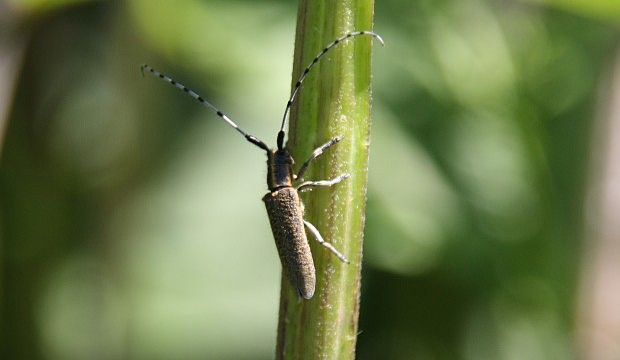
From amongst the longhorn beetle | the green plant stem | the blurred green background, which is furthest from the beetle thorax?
the blurred green background

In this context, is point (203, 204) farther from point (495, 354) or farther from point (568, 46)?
point (568, 46)

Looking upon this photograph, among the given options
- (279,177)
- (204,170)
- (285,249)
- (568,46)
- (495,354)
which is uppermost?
(568,46)

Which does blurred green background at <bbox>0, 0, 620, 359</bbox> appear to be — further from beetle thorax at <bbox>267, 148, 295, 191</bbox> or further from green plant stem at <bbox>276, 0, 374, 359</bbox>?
green plant stem at <bbox>276, 0, 374, 359</bbox>

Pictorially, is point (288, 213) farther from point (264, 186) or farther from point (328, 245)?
point (264, 186)

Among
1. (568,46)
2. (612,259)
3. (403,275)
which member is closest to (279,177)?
(403,275)

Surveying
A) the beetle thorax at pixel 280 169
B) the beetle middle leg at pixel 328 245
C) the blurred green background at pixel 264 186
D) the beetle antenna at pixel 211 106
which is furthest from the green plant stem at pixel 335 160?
the blurred green background at pixel 264 186

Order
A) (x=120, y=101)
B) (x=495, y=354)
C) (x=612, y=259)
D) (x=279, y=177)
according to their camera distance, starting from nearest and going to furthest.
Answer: (x=279, y=177) < (x=612, y=259) < (x=495, y=354) < (x=120, y=101)

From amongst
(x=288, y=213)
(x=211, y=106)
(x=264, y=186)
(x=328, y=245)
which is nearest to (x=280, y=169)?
(x=288, y=213)
